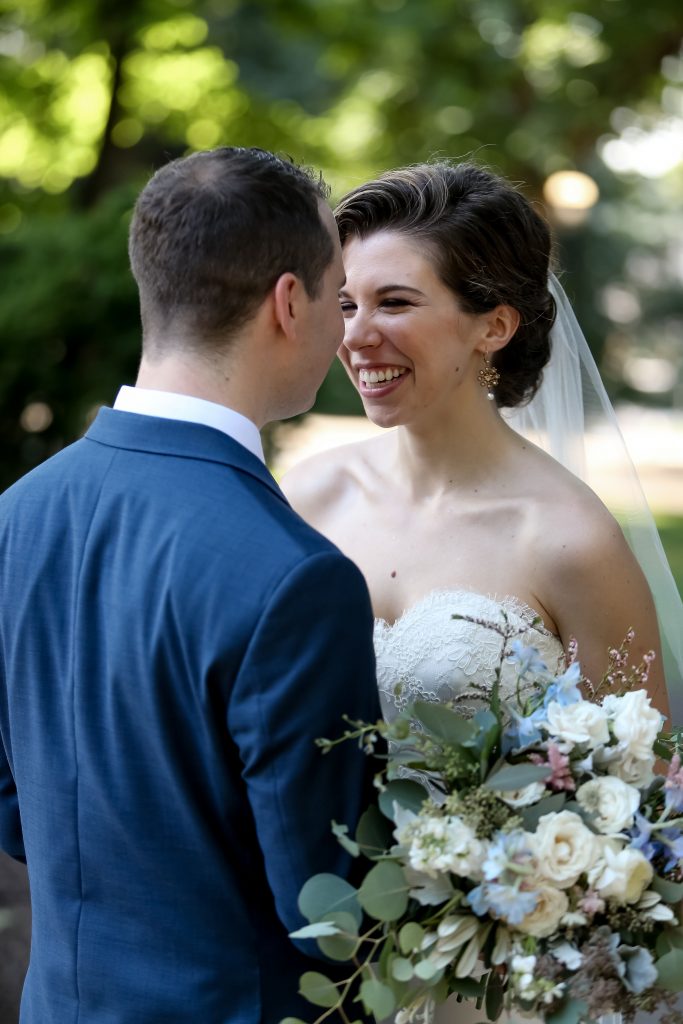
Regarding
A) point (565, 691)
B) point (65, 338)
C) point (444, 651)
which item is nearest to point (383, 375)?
point (444, 651)

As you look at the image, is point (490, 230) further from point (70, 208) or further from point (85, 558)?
point (70, 208)

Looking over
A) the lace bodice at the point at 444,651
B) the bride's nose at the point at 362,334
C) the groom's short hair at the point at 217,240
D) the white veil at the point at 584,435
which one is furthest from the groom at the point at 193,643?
the white veil at the point at 584,435

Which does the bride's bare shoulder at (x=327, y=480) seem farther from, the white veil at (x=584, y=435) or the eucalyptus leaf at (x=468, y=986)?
the eucalyptus leaf at (x=468, y=986)

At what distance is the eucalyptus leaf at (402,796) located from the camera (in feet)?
6.10

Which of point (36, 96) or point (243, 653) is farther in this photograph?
point (36, 96)

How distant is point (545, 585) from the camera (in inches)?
120

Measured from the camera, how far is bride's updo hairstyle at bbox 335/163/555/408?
319 centimetres

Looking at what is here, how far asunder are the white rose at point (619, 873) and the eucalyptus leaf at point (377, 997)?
13.5 inches

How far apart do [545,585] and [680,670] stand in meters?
0.90

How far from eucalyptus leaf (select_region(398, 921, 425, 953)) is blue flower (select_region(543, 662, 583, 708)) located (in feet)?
1.33

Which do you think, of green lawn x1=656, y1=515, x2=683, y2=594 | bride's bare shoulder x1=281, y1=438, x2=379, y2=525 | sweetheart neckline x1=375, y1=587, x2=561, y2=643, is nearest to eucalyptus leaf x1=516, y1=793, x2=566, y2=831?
sweetheart neckline x1=375, y1=587, x2=561, y2=643

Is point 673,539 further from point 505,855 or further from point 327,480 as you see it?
point 505,855

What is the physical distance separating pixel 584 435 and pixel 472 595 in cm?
103

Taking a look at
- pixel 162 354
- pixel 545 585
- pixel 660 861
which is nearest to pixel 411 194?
pixel 545 585
